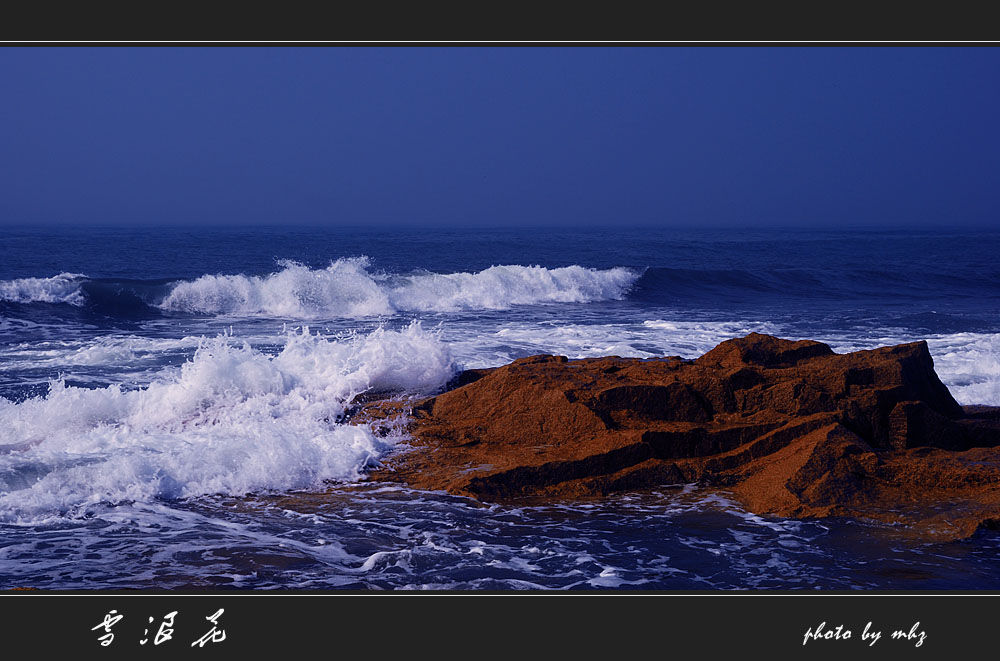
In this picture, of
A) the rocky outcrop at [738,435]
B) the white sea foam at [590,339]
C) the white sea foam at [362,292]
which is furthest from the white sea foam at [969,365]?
the white sea foam at [362,292]

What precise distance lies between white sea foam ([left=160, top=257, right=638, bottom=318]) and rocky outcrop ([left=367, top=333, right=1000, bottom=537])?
1147 cm

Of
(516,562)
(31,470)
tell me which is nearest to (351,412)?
(31,470)

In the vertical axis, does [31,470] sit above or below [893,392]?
below

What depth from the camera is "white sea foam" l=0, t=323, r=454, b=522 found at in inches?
210

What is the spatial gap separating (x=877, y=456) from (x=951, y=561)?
3.78 feet

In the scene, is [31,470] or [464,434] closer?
[31,470]

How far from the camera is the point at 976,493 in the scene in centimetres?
509

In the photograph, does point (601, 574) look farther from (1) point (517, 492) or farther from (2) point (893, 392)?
(2) point (893, 392)

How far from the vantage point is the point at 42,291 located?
1769 cm

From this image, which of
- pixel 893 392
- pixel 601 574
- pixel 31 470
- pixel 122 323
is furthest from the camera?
pixel 122 323

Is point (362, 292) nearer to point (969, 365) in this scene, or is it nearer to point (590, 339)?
point (590, 339)

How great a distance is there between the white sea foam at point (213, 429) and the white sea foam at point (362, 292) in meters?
9.79

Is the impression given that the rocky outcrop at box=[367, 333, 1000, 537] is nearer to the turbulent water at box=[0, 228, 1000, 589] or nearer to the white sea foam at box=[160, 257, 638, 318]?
the turbulent water at box=[0, 228, 1000, 589]

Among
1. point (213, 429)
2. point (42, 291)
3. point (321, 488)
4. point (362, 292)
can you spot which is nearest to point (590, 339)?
point (213, 429)
